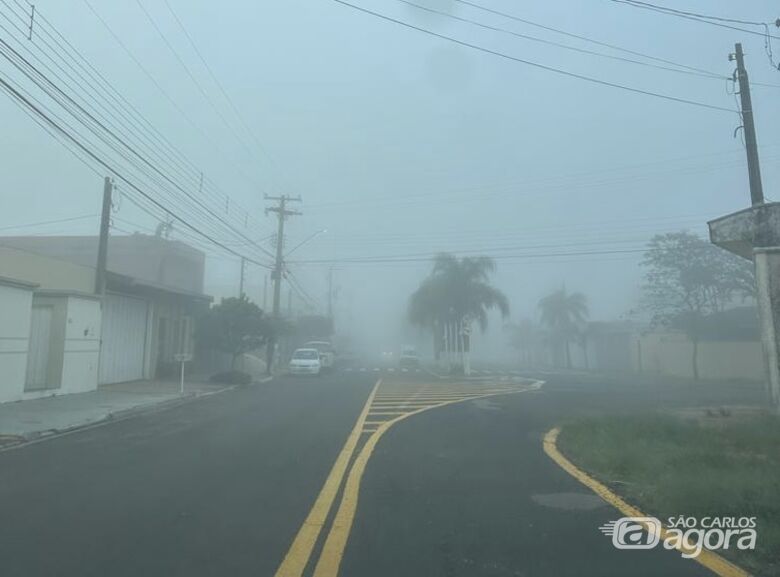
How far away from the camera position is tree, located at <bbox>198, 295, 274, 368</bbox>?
32.8 metres

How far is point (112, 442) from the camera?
42.4ft

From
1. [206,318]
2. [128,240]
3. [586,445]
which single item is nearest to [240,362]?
[206,318]

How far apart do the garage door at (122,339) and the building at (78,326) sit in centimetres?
4

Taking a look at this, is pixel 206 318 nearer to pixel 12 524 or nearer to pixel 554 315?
pixel 12 524

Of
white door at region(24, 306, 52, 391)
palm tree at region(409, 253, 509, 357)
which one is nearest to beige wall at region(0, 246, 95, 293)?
white door at region(24, 306, 52, 391)

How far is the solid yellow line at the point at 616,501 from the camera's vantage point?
5.71 m

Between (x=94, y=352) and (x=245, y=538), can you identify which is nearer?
(x=245, y=538)

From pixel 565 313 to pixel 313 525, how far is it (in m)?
65.7

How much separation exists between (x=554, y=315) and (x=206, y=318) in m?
44.9

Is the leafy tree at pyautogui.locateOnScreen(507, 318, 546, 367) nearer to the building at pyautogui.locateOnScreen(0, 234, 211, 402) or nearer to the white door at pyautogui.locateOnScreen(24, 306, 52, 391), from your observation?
the building at pyautogui.locateOnScreen(0, 234, 211, 402)

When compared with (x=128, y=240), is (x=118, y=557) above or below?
below

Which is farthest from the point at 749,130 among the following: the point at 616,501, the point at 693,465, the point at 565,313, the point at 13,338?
the point at 565,313

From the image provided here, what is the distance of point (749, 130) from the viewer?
794 inches

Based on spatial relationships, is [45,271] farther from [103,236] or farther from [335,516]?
[335,516]
